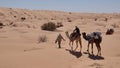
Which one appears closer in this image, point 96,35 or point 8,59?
point 8,59

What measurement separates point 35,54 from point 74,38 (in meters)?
3.75

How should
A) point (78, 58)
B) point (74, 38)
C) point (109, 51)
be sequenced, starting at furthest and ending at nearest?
point (109, 51) < point (74, 38) < point (78, 58)

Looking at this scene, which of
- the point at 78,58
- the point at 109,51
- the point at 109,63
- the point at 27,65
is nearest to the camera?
the point at 27,65

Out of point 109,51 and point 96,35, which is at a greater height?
point 96,35

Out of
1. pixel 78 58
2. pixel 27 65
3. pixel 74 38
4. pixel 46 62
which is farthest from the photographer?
pixel 74 38

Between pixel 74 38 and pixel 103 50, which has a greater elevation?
pixel 74 38

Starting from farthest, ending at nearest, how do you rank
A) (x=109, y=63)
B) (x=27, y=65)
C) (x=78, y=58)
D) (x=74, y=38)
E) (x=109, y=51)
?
(x=109, y=51), (x=74, y=38), (x=78, y=58), (x=109, y=63), (x=27, y=65)

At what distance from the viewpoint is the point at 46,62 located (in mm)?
12961

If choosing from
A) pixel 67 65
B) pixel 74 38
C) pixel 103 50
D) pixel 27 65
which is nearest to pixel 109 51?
pixel 103 50

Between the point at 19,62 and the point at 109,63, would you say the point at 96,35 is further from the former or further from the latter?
the point at 19,62

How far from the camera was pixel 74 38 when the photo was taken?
17000 mm

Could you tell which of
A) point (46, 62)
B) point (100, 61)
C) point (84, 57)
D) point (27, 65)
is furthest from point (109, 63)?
point (27, 65)

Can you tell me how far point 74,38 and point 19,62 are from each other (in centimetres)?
554

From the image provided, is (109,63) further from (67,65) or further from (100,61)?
(67,65)
